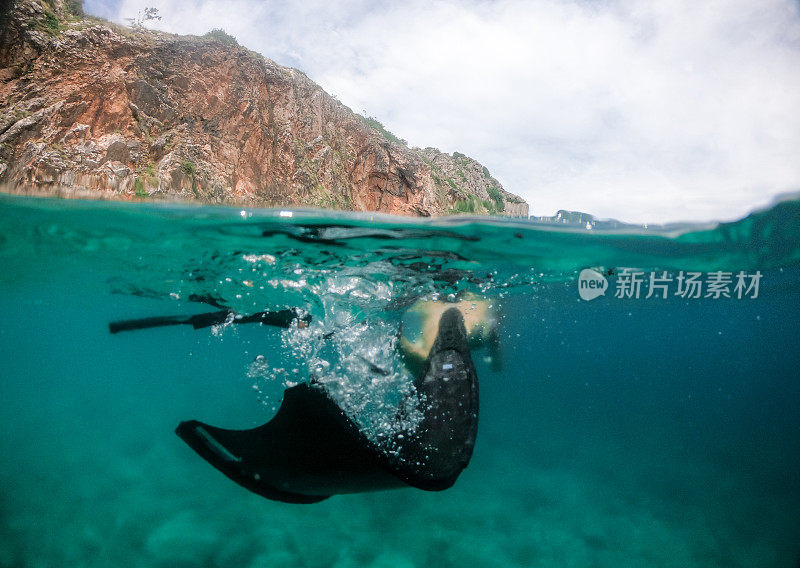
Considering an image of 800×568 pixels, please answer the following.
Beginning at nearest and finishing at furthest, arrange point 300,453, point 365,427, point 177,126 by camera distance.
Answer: point 300,453 → point 365,427 → point 177,126

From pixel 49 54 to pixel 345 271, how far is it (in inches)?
917

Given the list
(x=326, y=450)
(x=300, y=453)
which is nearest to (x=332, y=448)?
(x=326, y=450)

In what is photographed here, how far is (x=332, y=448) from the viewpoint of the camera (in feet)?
13.1

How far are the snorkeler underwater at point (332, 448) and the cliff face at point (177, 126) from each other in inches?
538

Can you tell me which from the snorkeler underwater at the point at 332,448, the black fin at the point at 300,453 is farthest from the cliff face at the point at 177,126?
the snorkeler underwater at the point at 332,448

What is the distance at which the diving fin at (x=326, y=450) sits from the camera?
3.82 metres

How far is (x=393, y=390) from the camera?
854 centimetres

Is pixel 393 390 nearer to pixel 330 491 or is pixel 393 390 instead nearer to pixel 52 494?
pixel 330 491

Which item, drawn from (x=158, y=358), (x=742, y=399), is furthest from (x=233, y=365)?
(x=742, y=399)

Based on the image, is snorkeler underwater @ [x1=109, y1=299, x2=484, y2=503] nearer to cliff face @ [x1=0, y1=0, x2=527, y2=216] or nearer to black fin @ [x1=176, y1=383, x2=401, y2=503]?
black fin @ [x1=176, y1=383, x2=401, y2=503]

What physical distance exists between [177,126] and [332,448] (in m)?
26.1

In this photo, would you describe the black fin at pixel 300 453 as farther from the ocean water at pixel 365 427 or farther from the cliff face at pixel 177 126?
the cliff face at pixel 177 126

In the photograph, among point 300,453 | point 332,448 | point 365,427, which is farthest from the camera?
point 365,427

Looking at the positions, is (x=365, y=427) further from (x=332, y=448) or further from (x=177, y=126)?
(x=177, y=126)
